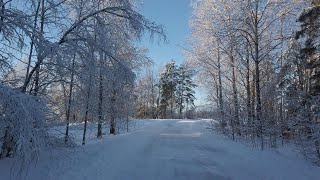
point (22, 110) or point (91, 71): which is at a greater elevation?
point (91, 71)

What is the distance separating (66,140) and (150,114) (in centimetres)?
5901

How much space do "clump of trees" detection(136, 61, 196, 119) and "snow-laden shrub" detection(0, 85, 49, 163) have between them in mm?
59458

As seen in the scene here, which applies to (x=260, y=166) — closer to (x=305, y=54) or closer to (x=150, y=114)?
(x=305, y=54)

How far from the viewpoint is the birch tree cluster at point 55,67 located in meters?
5.66

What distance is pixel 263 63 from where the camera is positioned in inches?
1008

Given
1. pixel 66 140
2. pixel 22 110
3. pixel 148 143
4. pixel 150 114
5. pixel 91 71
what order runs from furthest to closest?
pixel 150 114 → pixel 148 143 → pixel 66 140 → pixel 91 71 → pixel 22 110

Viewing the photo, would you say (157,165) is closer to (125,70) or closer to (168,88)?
(125,70)

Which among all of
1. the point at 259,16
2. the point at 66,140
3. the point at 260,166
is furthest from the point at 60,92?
the point at 259,16

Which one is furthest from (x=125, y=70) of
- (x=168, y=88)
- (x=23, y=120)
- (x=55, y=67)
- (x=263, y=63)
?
(x=168, y=88)

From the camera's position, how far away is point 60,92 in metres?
13.4

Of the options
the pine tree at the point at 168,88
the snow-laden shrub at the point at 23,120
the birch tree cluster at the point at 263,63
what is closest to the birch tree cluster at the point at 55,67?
the snow-laden shrub at the point at 23,120

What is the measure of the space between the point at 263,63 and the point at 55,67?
18.9 m

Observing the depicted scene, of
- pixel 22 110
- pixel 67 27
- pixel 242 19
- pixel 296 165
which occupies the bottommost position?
pixel 296 165


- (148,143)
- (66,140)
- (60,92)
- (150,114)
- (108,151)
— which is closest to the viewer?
(66,140)
